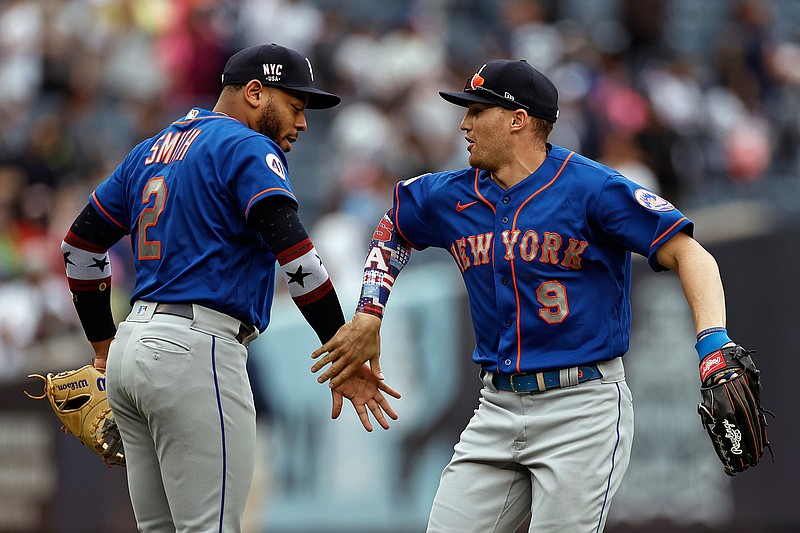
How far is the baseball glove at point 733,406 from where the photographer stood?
4.77 meters

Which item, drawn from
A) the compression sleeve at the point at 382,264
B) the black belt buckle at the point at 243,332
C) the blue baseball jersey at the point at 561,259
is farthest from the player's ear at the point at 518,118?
the black belt buckle at the point at 243,332

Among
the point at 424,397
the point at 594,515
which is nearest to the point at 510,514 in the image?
the point at 594,515

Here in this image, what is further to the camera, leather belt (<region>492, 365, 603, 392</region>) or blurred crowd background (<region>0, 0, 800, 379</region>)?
blurred crowd background (<region>0, 0, 800, 379</region>)

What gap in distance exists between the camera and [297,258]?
16.8 ft

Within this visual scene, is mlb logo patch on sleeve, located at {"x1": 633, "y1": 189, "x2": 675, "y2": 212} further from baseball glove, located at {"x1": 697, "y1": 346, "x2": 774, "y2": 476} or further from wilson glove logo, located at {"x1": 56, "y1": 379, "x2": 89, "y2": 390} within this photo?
wilson glove logo, located at {"x1": 56, "y1": 379, "x2": 89, "y2": 390}

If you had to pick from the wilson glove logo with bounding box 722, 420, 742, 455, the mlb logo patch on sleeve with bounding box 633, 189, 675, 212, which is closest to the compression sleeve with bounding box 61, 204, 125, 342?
the mlb logo patch on sleeve with bounding box 633, 189, 675, 212

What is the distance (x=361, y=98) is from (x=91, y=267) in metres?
7.62

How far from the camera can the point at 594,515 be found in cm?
516

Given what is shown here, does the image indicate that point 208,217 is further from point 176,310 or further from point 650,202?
point 650,202

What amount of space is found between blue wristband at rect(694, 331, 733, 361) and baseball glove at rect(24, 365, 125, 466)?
7.93 feet

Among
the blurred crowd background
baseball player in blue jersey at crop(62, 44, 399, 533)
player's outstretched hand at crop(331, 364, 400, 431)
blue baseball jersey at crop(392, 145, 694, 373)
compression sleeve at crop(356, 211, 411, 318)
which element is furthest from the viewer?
the blurred crowd background

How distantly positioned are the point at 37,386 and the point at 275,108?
6103 millimetres

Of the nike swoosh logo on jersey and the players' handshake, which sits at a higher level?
the nike swoosh logo on jersey

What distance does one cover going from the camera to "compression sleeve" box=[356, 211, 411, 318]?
5594mm
